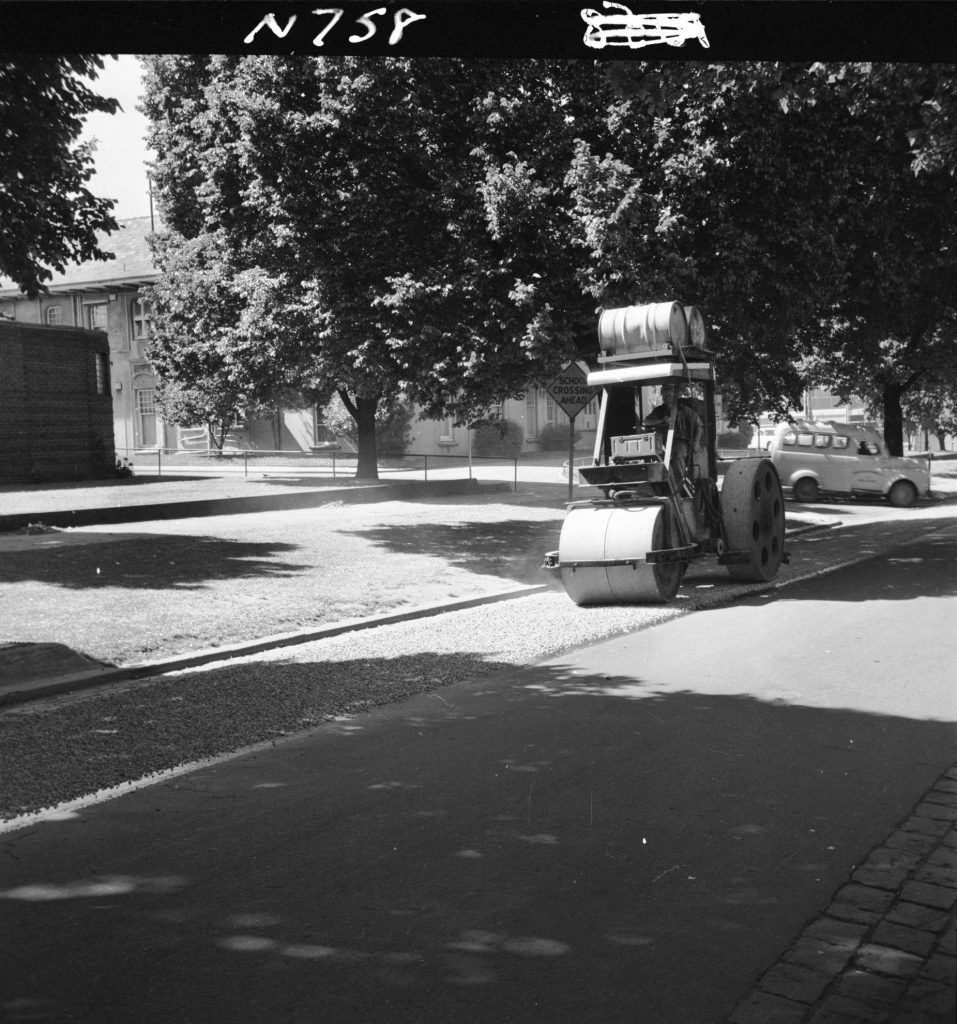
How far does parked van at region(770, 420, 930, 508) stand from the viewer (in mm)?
30891

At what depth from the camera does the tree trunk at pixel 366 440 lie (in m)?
34.9

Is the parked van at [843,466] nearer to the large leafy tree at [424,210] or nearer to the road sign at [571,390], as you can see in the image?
the road sign at [571,390]

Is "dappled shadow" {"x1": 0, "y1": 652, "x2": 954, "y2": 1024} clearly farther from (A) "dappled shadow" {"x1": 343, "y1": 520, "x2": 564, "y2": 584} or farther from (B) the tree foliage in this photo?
(B) the tree foliage

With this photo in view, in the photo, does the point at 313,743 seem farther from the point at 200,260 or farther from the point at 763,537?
the point at 200,260

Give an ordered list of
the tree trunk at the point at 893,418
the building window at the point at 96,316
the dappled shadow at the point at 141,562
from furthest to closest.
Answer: the building window at the point at 96,316, the tree trunk at the point at 893,418, the dappled shadow at the point at 141,562

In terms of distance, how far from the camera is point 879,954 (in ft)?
13.1

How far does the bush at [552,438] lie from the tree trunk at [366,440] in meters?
21.8

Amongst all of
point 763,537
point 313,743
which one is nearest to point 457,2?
point 313,743

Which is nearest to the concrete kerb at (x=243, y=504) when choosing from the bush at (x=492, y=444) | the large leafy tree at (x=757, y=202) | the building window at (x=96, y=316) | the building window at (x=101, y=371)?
the large leafy tree at (x=757, y=202)

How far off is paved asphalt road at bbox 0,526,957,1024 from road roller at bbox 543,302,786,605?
3.99 meters

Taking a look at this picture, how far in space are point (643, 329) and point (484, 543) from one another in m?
7.26

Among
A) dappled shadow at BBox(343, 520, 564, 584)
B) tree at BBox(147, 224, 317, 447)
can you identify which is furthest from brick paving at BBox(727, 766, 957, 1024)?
tree at BBox(147, 224, 317, 447)

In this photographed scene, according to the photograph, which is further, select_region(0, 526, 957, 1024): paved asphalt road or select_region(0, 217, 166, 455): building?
select_region(0, 217, 166, 455): building

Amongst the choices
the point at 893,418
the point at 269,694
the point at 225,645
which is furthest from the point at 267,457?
the point at 269,694
